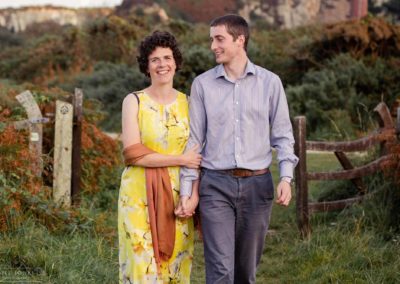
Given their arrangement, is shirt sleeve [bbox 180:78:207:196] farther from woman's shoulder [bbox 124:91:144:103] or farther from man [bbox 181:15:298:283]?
woman's shoulder [bbox 124:91:144:103]

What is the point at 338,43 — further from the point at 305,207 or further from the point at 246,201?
the point at 246,201

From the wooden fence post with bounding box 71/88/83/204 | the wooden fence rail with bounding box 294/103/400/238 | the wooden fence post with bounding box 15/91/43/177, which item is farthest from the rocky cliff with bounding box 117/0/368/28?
the wooden fence post with bounding box 15/91/43/177

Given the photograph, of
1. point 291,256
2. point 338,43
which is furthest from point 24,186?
point 338,43

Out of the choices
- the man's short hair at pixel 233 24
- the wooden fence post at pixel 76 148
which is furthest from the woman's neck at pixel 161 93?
the wooden fence post at pixel 76 148

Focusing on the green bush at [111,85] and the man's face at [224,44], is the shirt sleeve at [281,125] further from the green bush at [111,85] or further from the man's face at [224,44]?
the green bush at [111,85]

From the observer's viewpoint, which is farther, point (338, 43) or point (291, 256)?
point (338, 43)

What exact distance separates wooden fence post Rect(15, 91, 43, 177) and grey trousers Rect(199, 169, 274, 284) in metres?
3.58

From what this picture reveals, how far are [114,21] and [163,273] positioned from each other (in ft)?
74.7

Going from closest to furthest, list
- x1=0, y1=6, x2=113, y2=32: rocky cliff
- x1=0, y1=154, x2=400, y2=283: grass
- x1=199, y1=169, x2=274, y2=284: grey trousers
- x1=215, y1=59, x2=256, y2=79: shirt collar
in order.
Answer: x1=199, y1=169, x2=274, y2=284: grey trousers < x1=215, y1=59, x2=256, y2=79: shirt collar < x1=0, y1=154, x2=400, y2=283: grass < x1=0, y1=6, x2=113, y2=32: rocky cliff

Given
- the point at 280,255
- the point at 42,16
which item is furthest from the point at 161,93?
the point at 42,16

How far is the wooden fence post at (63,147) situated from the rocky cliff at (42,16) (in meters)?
44.8

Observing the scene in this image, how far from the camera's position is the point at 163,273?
4.47 meters

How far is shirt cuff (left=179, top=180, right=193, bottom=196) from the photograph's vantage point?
4324mm

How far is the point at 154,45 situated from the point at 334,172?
392 cm
